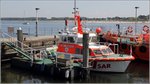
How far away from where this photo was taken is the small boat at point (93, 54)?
2392cm

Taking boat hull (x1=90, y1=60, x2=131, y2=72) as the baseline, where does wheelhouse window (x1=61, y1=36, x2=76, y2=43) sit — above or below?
above

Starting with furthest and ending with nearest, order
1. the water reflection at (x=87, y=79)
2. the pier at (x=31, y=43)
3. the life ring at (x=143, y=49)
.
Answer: the life ring at (x=143, y=49), the pier at (x=31, y=43), the water reflection at (x=87, y=79)

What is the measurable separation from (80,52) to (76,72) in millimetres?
3260

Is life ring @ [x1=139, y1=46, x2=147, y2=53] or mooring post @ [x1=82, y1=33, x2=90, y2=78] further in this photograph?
life ring @ [x1=139, y1=46, x2=147, y2=53]

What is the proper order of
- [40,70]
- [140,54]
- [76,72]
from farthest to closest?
1. [140,54]
2. [40,70]
3. [76,72]

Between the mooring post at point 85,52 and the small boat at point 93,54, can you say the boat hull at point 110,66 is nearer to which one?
the small boat at point 93,54

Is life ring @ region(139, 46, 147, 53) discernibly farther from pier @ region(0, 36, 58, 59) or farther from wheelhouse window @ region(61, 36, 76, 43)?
pier @ region(0, 36, 58, 59)

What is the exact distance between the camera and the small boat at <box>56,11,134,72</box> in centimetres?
2392

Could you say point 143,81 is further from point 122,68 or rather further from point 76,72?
point 76,72

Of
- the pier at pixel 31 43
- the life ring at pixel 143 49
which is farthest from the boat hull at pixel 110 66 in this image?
the pier at pixel 31 43

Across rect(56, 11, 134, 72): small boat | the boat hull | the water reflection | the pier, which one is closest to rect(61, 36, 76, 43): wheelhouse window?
rect(56, 11, 134, 72): small boat

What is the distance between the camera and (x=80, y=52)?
24.9 metres

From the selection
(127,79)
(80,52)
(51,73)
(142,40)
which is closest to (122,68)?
(127,79)

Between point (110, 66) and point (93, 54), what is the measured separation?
150 centimetres
